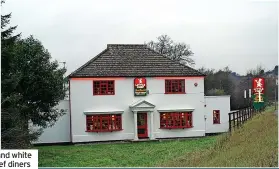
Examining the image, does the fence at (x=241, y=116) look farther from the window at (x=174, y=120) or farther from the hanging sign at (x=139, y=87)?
the hanging sign at (x=139, y=87)

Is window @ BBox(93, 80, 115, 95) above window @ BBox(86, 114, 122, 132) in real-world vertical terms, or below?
above

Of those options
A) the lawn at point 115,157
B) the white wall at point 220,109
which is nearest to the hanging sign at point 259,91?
the lawn at point 115,157

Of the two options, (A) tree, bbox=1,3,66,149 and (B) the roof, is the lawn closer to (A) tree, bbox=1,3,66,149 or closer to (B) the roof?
(A) tree, bbox=1,3,66,149

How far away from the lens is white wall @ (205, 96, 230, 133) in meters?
17.8

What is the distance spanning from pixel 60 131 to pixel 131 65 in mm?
4086

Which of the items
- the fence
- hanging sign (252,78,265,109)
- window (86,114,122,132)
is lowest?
window (86,114,122,132)

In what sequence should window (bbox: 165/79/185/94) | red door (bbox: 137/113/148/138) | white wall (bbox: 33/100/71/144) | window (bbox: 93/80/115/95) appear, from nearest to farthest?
white wall (bbox: 33/100/71/144)
window (bbox: 93/80/115/95)
red door (bbox: 137/113/148/138)
window (bbox: 165/79/185/94)

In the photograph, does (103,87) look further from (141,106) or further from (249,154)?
(249,154)

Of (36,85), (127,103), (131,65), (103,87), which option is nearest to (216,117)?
(127,103)

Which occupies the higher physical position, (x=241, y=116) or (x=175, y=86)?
(x=175, y=86)

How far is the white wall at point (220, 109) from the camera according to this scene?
1780 cm

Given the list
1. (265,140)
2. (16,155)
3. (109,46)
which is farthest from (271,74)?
(109,46)

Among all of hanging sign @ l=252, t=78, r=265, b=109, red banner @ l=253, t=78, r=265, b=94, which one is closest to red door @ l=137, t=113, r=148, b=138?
hanging sign @ l=252, t=78, r=265, b=109

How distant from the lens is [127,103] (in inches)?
667
